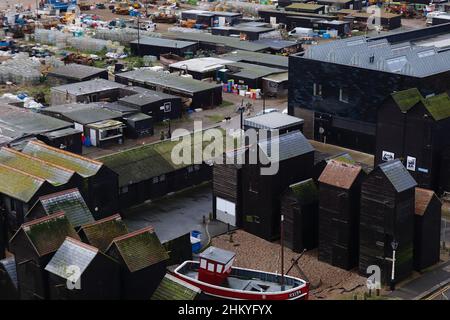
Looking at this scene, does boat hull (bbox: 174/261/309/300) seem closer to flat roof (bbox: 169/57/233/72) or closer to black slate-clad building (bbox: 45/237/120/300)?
black slate-clad building (bbox: 45/237/120/300)

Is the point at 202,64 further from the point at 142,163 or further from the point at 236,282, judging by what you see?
the point at 236,282

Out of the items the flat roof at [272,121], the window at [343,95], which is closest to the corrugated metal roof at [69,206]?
the flat roof at [272,121]

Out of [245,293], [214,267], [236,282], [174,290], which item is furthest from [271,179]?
[174,290]

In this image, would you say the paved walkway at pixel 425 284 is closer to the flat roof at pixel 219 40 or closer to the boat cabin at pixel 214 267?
the boat cabin at pixel 214 267
